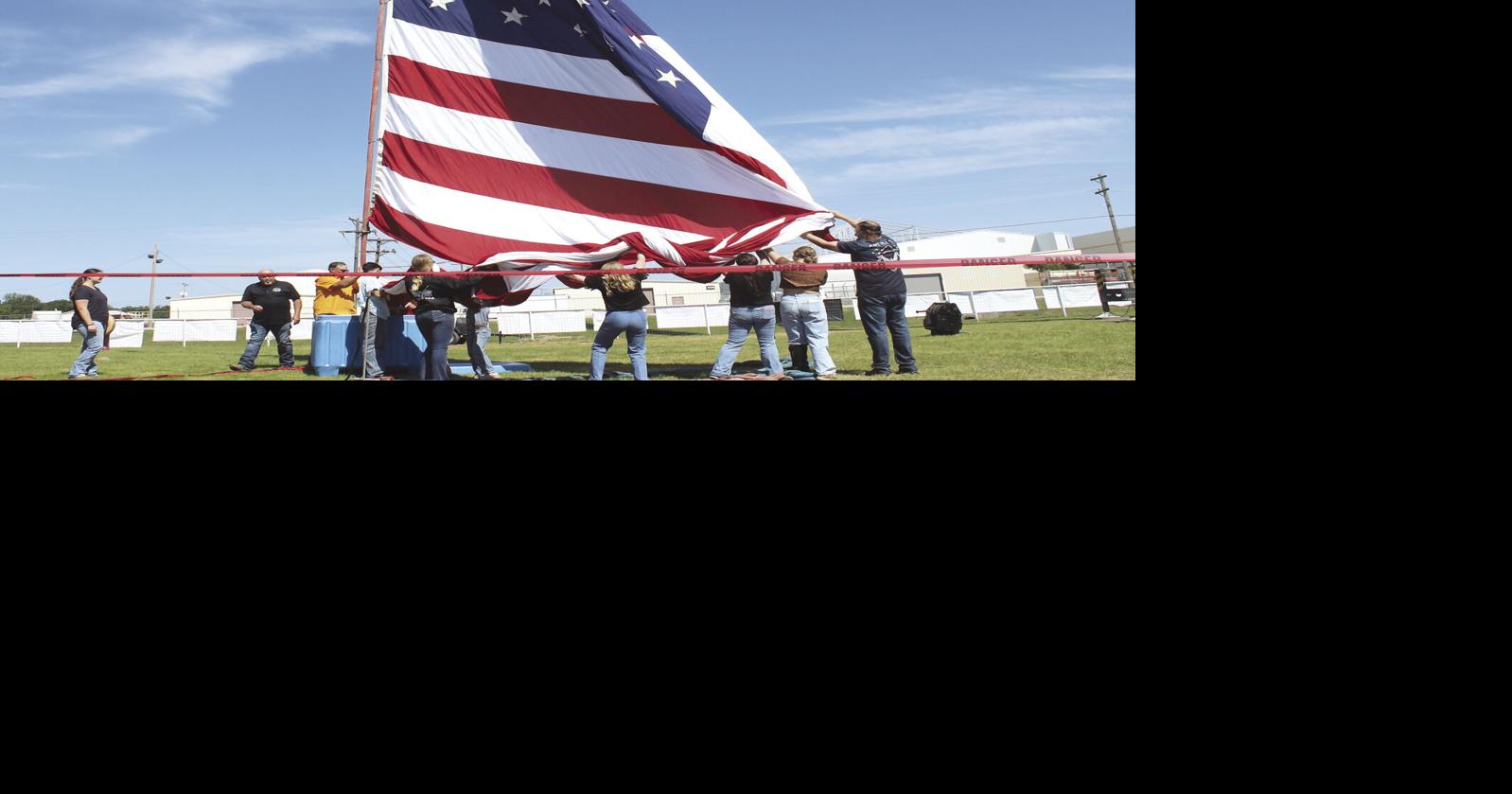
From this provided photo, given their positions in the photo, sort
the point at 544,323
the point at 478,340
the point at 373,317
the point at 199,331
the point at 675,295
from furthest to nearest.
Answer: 1. the point at 675,295
2. the point at 199,331
3. the point at 544,323
4. the point at 478,340
5. the point at 373,317

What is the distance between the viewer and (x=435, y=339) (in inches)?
227

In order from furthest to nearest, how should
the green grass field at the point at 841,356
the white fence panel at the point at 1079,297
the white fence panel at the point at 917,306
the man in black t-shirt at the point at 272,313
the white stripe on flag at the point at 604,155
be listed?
the white fence panel at the point at 917,306 → the white fence panel at the point at 1079,297 → the man in black t-shirt at the point at 272,313 → the green grass field at the point at 841,356 → the white stripe on flag at the point at 604,155

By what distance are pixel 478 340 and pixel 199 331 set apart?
942 cm

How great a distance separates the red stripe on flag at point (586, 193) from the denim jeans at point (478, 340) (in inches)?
31.2

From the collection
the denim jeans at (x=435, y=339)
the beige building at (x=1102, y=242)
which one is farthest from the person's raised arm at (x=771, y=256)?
the beige building at (x=1102, y=242)

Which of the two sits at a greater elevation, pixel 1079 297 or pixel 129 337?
pixel 1079 297

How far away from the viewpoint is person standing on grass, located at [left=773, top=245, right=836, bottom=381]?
5.55 meters

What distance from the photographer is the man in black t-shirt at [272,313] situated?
6723 millimetres

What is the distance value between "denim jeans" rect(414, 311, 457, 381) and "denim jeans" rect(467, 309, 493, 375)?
5.7 inches

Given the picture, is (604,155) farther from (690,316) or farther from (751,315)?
(690,316)

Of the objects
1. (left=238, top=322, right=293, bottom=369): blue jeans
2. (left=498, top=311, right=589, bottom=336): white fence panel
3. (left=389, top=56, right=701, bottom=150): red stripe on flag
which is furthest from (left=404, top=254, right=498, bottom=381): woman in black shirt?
(left=498, top=311, right=589, bottom=336): white fence panel

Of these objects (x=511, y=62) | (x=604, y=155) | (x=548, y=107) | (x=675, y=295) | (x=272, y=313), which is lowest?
(x=272, y=313)

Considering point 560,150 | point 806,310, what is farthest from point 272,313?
point 806,310

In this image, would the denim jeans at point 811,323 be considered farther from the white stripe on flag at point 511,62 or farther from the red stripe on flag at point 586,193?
the white stripe on flag at point 511,62
